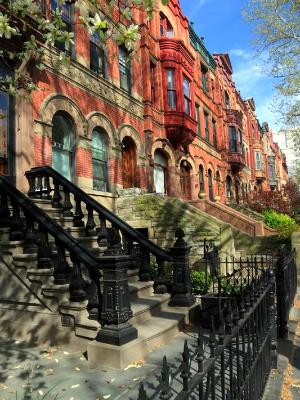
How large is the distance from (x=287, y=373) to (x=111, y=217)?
4913mm

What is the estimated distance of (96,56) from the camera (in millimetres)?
14234

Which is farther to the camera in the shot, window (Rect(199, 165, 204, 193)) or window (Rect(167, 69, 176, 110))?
window (Rect(199, 165, 204, 193))

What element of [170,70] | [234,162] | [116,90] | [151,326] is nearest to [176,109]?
[170,70]

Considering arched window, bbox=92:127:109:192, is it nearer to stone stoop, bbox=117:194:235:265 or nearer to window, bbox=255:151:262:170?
stone stoop, bbox=117:194:235:265

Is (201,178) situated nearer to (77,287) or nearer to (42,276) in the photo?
(42,276)

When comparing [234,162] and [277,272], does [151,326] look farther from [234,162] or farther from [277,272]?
[234,162]

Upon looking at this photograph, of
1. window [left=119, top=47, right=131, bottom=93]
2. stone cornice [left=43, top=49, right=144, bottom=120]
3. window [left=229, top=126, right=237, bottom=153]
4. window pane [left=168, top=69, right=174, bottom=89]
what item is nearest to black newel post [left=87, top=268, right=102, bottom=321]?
stone cornice [left=43, top=49, right=144, bottom=120]

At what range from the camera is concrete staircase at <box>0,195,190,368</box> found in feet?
16.8

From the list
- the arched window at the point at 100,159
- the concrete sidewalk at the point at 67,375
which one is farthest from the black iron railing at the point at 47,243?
the arched window at the point at 100,159

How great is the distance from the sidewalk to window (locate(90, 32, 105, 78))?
11325 millimetres

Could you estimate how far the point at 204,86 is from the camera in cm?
2650

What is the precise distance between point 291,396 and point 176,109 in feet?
53.3

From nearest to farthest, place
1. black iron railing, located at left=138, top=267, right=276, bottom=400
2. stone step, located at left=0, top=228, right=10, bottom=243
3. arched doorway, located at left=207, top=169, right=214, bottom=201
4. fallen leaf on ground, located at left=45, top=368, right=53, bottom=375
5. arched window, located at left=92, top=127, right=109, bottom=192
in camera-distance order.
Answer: black iron railing, located at left=138, top=267, right=276, bottom=400, fallen leaf on ground, located at left=45, top=368, right=53, bottom=375, stone step, located at left=0, top=228, right=10, bottom=243, arched window, located at left=92, top=127, right=109, bottom=192, arched doorway, located at left=207, top=169, right=214, bottom=201

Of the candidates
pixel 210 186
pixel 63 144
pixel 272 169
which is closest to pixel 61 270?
pixel 63 144
